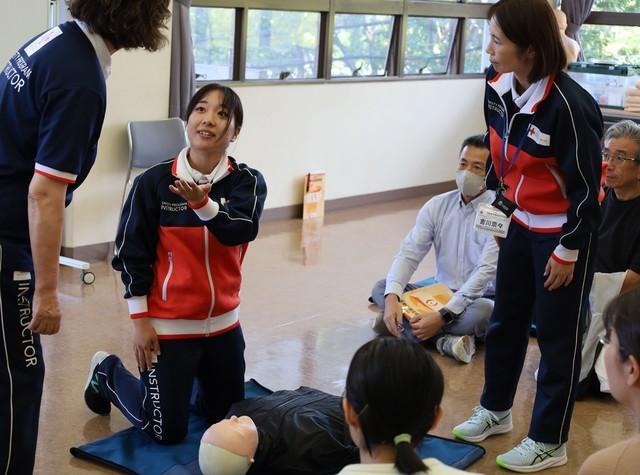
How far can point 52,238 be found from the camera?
2.02 m

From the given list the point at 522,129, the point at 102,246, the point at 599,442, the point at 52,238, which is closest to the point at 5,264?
the point at 52,238

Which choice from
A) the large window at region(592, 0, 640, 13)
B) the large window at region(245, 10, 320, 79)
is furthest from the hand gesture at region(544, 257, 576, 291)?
the large window at region(592, 0, 640, 13)

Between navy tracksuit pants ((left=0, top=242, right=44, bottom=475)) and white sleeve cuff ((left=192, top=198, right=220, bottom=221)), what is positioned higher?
white sleeve cuff ((left=192, top=198, right=220, bottom=221))

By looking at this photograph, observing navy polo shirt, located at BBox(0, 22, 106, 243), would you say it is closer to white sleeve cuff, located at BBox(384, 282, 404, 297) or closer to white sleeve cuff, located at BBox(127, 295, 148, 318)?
white sleeve cuff, located at BBox(127, 295, 148, 318)

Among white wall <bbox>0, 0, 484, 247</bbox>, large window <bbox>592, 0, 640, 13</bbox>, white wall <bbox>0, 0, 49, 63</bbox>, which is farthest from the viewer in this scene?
large window <bbox>592, 0, 640, 13</bbox>

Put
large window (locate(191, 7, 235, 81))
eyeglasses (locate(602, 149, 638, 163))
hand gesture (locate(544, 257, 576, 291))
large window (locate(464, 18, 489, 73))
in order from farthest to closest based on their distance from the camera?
large window (locate(464, 18, 489, 73)) → large window (locate(191, 7, 235, 81)) → eyeglasses (locate(602, 149, 638, 163)) → hand gesture (locate(544, 257, 576, 291))

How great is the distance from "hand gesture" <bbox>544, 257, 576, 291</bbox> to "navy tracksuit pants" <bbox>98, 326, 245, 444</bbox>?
0.95m

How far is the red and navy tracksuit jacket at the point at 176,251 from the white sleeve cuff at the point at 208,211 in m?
0.10

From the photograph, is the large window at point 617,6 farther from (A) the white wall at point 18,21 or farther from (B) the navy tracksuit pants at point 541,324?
(B) the navy tracksuit pants at point 541,324

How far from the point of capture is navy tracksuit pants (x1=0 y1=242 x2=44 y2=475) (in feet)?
6.82

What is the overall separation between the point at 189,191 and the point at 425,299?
5.75ft

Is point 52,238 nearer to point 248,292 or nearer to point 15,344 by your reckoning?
point 15,344

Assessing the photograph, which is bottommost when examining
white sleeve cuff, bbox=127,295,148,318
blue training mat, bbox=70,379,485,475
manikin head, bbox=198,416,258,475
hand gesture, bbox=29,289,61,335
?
blue training mat, bbox=70,379,485,475

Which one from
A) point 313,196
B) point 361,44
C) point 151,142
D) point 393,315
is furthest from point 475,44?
point 393,315
